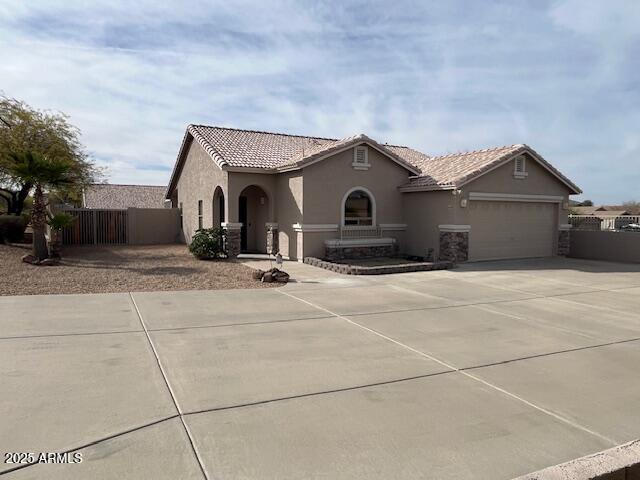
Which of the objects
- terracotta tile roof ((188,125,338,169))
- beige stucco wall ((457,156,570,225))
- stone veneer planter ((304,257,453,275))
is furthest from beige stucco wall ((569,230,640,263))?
terracotta tile roof ((188,125,338,169))

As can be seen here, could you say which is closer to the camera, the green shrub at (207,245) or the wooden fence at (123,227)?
the green shrub at (207,245)

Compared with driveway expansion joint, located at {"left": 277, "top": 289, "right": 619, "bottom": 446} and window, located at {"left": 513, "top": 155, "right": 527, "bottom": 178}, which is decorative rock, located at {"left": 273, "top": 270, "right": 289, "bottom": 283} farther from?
window, located at {"left": 513, "top": 155, "right": 527, "bottom": 178}

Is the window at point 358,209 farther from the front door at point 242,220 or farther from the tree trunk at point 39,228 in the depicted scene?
the tree trunk at point 39,228

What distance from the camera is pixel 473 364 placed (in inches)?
240

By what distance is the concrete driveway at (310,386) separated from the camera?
3809 mm

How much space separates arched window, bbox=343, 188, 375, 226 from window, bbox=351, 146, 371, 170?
86 centimetres

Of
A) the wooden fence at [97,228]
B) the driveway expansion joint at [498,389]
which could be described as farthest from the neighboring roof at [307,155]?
the driveway expansion joint at [498,389]

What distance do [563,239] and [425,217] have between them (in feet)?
21.4

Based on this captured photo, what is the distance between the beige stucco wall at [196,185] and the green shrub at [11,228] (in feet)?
23.1

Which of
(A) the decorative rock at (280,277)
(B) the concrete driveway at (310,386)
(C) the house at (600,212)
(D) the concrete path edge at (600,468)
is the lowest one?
(D) the concrete path edge at (600,468)

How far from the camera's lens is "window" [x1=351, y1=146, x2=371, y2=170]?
57.8ft

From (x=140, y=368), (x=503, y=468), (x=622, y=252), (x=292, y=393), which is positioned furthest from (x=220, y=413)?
(x=622, y=252)

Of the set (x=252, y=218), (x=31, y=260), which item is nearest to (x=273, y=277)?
(x=31, y=260)

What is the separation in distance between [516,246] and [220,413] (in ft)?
54.7
